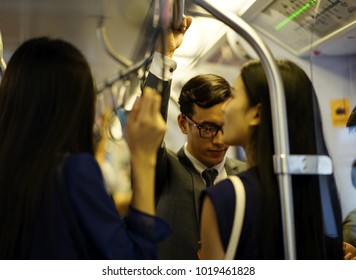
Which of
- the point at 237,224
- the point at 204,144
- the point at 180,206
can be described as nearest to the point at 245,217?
the point at 237,224

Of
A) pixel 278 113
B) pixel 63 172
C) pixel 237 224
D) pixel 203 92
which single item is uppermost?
pixel 203 92

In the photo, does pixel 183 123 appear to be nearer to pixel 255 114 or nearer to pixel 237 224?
pixel 255 114

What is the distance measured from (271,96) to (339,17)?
54 centimetres

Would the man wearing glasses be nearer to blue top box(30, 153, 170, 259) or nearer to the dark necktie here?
the dark necktie

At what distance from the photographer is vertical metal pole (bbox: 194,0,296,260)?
0.93 meters

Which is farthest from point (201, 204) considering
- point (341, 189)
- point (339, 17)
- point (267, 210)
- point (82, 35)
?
point (339, 17)

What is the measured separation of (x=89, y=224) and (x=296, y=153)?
438 millimetres

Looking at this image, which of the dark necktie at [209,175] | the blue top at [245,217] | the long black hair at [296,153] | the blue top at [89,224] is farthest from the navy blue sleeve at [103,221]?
the dark necktie at [209,175]

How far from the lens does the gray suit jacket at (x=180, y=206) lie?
1.12 meters

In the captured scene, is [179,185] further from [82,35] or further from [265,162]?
[82,35]

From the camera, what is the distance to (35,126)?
0.87 metres

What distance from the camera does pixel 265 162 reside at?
3.18 ft

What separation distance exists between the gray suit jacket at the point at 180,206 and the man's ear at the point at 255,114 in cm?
25

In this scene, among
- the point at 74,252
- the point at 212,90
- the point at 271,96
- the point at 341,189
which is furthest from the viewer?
the point at 212,90
